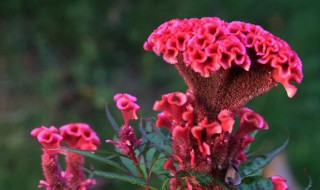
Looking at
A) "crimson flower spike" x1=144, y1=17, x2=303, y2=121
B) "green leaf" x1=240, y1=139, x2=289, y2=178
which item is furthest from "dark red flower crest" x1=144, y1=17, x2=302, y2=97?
"green leaf" x1=240, y1=139, x2=289, y2=178

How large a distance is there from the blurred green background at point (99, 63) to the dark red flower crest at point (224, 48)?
3809 millimetres

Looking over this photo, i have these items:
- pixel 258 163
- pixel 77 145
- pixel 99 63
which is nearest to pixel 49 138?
pixel 77 145

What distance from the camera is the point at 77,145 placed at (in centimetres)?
166

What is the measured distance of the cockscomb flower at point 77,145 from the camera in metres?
1.63

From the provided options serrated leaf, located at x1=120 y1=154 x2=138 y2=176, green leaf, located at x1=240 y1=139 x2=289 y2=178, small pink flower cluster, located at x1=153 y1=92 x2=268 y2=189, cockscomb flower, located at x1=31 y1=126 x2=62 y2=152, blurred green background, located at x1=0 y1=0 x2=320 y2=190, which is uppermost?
blurred green background, located at x1=0 y1=0 x2=320 y2=190

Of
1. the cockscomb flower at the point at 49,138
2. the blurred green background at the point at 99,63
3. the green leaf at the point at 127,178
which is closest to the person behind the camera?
the green leaf at the point at 127,178

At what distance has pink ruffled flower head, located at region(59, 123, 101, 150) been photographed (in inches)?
64.1

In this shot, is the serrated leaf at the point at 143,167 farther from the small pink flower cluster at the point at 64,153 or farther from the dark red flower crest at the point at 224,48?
the dark red flower crest at the point at 224,48

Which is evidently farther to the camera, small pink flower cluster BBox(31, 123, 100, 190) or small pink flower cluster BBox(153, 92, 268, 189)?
small pink flower cluster BBox(31, 123, 100, 190)

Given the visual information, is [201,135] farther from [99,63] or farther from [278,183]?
[99,63]

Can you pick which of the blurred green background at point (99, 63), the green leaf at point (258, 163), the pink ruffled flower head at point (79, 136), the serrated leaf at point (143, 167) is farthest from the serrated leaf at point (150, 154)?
the blurred green background at point (99, 63)

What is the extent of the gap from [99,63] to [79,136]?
4.26 metres

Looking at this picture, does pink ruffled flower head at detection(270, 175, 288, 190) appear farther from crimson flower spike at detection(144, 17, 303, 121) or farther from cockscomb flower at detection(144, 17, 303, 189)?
crimson flower spike at detection(144, 17, 303, 121)

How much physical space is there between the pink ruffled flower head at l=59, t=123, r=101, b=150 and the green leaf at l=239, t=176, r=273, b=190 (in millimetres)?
463
